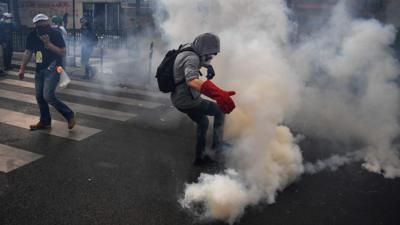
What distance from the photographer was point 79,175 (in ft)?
13.9

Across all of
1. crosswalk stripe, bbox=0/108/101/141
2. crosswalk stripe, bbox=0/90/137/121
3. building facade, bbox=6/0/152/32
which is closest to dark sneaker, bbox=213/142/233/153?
crosswalk stripe, bbox=0/108/101/141

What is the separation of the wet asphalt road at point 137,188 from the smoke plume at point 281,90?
0.22 m

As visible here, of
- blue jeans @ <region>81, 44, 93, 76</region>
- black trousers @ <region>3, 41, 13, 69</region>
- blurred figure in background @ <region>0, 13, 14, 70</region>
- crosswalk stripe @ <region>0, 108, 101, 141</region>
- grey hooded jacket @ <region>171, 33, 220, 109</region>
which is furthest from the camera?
black trousers @ <region>3, 41, 13, 69</region>

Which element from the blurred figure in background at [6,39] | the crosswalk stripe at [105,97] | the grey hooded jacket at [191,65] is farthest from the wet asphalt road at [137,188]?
the blurred figure in background at [6,39]

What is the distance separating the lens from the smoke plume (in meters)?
3.86

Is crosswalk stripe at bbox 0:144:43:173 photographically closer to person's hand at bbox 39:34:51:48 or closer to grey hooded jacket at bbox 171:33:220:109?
person's hand at bbox 39:34:51:48

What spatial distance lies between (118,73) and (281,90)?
7916 mm

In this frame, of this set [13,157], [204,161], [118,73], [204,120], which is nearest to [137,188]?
[204,161]

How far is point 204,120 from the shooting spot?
452 centimetres

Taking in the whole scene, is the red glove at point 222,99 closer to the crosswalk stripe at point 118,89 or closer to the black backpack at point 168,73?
the black backpack at point 168,73

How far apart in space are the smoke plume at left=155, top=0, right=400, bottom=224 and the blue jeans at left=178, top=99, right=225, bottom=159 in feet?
0.88

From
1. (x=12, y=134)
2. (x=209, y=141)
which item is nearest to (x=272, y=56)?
(x=209, y=141)

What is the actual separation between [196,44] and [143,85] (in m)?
6.05

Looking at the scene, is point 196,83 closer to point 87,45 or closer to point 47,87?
point 47,87
